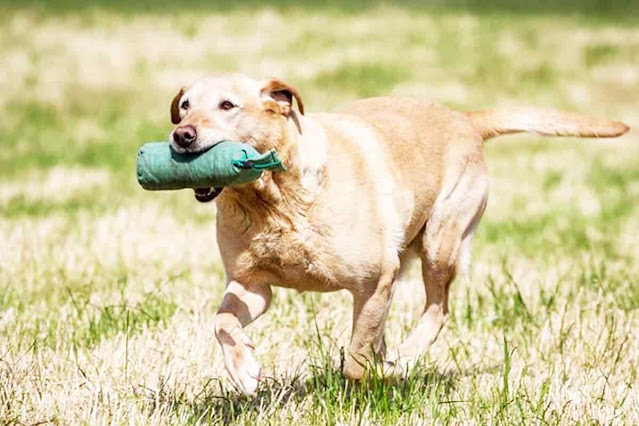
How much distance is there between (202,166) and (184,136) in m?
0.14

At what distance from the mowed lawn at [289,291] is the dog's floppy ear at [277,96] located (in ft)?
3.52

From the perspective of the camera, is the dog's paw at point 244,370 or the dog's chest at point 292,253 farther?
the dog's chest at point 292,253

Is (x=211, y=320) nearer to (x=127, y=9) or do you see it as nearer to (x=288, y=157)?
(x=288, y=157)

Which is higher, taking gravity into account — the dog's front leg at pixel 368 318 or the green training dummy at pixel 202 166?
the green training dummy at pixel 202 166

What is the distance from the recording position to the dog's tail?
5.62 meters

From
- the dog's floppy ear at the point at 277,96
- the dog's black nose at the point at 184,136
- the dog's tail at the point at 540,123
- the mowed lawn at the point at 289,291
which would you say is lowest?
the mowed lawn at the point at 289,291

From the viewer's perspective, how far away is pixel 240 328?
428 centimetres

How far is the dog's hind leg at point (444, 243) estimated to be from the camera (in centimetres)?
541

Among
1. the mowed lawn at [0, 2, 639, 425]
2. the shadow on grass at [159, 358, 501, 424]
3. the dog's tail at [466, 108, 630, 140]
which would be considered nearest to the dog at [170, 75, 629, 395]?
the shadow on grass at [159, 358, 501, 424]

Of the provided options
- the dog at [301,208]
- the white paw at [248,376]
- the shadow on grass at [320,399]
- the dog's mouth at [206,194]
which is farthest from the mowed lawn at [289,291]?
the dog's mouth at [206,194]

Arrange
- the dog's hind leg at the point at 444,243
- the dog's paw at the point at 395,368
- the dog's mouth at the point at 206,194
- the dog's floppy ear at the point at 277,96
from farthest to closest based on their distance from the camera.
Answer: the dog's hind leg at the point at 444,243, the dog's paw at the point at 395,368, the dog's floppy ear at the point at 277,96, the dog's mouth at the point at 206,194

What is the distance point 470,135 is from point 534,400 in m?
1.78

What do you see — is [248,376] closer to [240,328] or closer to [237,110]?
[240,328]

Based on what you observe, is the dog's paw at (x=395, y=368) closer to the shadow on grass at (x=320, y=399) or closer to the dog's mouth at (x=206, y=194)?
the shadow on grass at (x=320, y=399)
